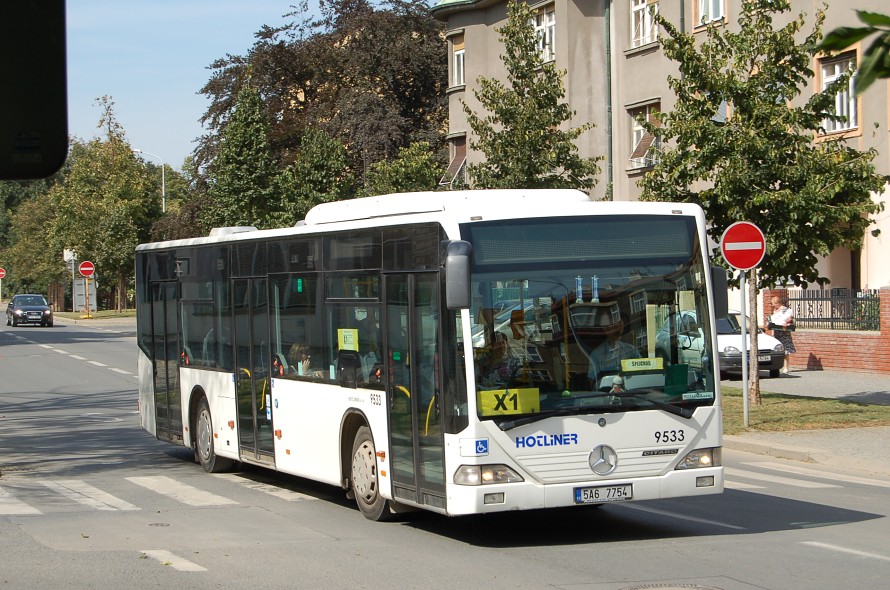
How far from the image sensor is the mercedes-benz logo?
1014 cm

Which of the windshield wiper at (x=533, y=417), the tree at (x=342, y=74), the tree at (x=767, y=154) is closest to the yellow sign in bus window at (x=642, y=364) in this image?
the windshield wiper at (x=533, y=417)

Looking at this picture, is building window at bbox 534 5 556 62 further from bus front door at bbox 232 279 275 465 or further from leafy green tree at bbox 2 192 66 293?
leafy green tree at bbox 2 192 66 293

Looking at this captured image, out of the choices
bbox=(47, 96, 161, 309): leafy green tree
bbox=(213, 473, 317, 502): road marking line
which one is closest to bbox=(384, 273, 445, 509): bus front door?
bbox=(213, 473, 317, 502): road marking line

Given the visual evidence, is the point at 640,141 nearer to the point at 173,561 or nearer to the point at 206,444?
the point at 206,444

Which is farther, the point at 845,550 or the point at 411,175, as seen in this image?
the point at 411,175

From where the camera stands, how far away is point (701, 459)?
10516 millimetres

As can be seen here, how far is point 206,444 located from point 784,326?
18.3m

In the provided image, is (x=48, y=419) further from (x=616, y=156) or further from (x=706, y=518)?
(x=616, y=156)

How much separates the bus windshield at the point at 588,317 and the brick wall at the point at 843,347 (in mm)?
18922

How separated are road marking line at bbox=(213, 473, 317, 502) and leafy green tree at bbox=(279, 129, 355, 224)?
94.5 ft

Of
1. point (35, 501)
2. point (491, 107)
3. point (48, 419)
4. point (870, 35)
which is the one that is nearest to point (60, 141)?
point (870, 35)

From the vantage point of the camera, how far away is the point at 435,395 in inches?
406

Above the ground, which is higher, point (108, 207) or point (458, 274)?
point (108, 207)

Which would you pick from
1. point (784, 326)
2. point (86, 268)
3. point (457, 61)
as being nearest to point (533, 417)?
point (784, 326)
